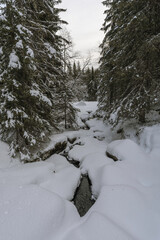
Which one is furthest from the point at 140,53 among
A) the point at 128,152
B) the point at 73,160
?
the point at 73,160

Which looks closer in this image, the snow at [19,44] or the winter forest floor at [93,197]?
the winter forest floor at [93,197]

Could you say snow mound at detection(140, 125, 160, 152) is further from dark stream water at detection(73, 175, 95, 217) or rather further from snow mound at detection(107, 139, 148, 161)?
dark stream water at detection(73, 175, 95, 217)

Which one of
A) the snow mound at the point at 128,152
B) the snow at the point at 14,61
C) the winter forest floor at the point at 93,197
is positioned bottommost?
the winter forest floor at the point at 93,197

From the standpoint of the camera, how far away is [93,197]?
382 centimetres

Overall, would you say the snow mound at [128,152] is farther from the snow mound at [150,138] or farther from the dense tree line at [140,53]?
the dense tree line at [140,53]

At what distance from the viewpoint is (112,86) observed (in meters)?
7.38

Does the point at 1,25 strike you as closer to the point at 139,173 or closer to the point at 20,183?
the point at 20,183

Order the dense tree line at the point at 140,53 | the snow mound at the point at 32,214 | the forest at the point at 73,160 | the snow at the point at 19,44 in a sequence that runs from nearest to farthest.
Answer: the snow mound at the point at 32,214, the forest at the point at 73,160, the snow at the point at 19,44, the dense tree line at the point at 140,53

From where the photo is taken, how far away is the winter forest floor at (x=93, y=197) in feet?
7.88

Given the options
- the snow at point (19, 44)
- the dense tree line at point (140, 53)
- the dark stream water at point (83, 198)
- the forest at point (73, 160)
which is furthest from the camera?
the dense tree line at point (140, 53)

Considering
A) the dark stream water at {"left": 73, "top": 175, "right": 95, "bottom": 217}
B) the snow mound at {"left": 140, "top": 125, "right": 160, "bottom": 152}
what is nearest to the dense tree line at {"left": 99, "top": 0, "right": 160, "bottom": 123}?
the snow mound at {"left": 140, "top": 125, "right": 160, "bottom": 152}

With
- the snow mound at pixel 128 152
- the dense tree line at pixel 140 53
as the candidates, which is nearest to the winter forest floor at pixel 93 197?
the snow mound at pixel 128 152

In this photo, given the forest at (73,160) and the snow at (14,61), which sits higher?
the snow at (14,61)

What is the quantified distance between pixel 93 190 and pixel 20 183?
223cm
